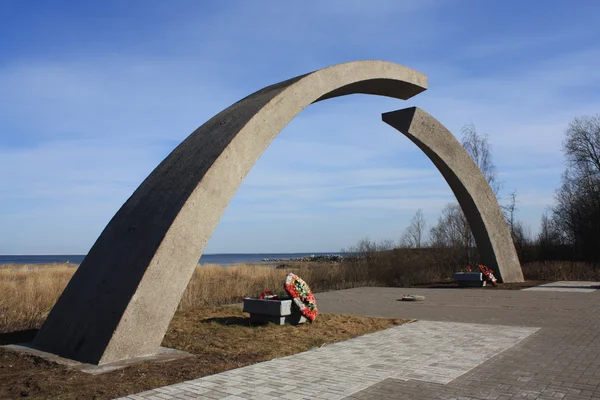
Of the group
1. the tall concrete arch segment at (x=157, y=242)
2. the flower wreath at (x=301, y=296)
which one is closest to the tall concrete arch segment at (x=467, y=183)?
the tall concrete arch segment at (x=157, y=242)

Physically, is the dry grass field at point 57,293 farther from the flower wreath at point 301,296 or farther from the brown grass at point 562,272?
the brown grass at point 562,272

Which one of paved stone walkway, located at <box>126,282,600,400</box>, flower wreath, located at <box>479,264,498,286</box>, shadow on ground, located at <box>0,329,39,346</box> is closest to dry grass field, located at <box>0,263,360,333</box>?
shadow on ground, located at <box>0,329,39,346</box>

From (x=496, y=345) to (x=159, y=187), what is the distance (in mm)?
5267

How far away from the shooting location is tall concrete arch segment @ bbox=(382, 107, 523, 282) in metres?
15.0

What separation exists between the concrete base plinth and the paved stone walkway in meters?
1.15

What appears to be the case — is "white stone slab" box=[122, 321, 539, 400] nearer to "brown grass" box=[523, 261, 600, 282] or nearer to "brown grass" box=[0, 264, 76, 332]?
"brown grass" box=[0, 264, 76, 332]

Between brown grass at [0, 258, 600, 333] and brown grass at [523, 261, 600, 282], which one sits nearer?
brown grass at [0, 258, 600, 333]

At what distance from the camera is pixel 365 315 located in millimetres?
10070

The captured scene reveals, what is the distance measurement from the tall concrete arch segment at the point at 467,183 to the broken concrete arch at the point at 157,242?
6913 mm

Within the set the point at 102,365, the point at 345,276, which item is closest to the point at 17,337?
the point at 102,365

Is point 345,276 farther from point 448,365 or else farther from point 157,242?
point 448,365

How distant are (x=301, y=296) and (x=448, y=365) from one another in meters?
3.54

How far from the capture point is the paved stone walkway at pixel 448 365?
15.3 ft

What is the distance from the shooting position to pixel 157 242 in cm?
666
